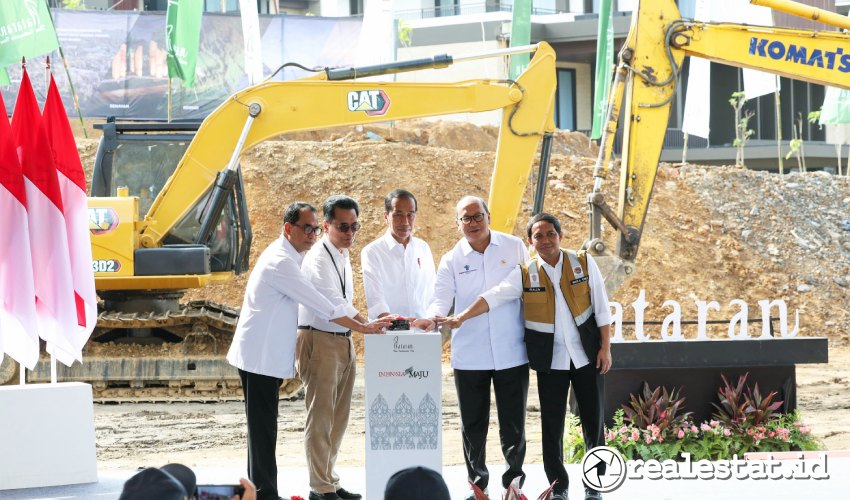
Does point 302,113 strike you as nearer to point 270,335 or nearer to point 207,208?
point 207,208

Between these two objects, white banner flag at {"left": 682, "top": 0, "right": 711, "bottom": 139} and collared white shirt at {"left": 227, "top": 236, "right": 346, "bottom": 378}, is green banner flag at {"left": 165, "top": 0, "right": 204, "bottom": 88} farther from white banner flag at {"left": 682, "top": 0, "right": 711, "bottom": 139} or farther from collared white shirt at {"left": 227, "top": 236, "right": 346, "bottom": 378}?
collared white shirt at {"left": 227, "top": 236, "right": 346, "bottom": 378}

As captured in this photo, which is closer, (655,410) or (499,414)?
(499,414)

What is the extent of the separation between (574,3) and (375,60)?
17573mm

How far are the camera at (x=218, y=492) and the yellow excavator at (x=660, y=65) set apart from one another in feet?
27.2

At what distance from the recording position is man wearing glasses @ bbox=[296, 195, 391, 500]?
6883 millimetres

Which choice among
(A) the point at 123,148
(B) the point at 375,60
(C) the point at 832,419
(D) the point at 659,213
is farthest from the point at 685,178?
(A) the point at 123,148

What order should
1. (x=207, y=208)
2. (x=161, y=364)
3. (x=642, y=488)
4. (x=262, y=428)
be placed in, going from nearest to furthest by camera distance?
1. (x=262, y=428)
2. (x=642, y=488)
3. (x=207, y=208)
4. (x=161, y=364)

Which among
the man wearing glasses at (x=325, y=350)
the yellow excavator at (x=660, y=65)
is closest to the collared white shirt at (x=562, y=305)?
the man wearing glasses at (x=325, y=350)

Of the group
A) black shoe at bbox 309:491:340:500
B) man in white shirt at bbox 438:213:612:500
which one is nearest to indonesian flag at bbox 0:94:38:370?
black shoe at bbox 309:491:340:500

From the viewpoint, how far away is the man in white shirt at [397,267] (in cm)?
714

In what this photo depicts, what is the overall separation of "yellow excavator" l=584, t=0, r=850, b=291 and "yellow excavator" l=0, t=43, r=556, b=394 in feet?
4.16

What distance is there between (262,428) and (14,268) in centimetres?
218

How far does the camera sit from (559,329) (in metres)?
6.81

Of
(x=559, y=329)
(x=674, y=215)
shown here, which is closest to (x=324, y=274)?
(x=559, y=329)
